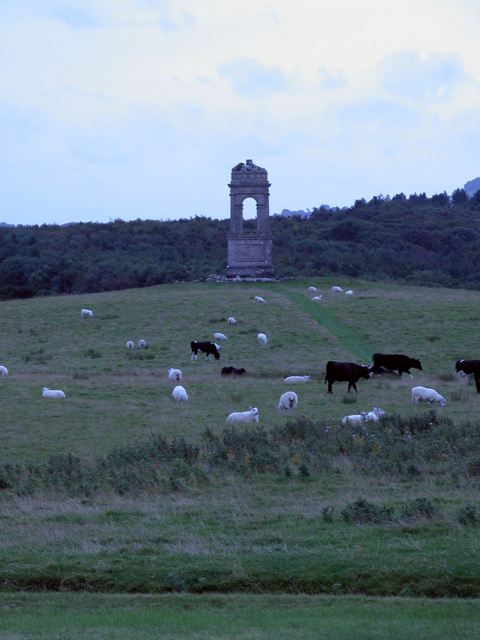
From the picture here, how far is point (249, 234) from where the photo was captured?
57.1m

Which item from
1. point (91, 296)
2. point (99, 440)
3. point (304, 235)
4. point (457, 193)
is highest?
point (457, 193)

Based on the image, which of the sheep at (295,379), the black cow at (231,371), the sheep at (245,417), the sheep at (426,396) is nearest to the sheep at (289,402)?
the sheep at (245,417)

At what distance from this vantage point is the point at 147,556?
8.55 metres

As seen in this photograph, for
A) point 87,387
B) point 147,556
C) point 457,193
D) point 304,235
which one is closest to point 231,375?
point 87,387

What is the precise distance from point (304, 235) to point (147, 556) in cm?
8993

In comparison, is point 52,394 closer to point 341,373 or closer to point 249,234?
point 341,373

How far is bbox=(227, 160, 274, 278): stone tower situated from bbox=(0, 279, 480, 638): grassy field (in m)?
27.9

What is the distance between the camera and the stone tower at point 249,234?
57125 mm

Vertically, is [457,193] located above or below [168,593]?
above

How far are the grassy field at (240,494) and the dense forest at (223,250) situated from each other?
3843 centimetres

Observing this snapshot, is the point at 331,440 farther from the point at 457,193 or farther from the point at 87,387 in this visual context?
the point at 457,193

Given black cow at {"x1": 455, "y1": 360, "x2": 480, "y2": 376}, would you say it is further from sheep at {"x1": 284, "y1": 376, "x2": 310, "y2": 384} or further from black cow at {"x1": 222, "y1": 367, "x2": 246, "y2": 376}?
black cow at {"x1": 222, "y1": 367, "x2": 246, "y2": 376}

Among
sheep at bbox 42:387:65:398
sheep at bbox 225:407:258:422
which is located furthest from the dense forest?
sheep at bbox 225:407:258:422

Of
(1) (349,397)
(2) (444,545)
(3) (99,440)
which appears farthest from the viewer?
(1) (349,397)
